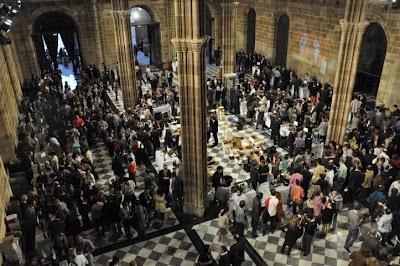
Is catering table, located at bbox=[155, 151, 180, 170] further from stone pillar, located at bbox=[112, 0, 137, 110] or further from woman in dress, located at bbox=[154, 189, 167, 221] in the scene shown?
stone pillar, located at bbox=[112, 0, 137, 110]

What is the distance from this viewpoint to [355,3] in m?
10.6

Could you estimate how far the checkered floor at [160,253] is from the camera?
332 inches

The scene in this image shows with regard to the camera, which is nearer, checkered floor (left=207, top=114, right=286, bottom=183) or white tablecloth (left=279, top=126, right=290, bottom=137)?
checkered floor (left=207, top=114, right=286, bottom=183)

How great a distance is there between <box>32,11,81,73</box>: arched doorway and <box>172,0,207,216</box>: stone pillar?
1535 cm

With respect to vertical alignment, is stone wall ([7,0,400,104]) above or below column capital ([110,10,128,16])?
below

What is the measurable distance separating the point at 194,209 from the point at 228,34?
400 inches

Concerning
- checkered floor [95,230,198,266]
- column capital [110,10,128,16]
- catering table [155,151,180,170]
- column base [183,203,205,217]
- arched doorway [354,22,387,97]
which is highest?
column capital [110,10,128,16]

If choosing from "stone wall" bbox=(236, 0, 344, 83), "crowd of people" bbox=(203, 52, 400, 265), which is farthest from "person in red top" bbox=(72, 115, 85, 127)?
"stone wall" bbox=(236, 0, 344, 83)

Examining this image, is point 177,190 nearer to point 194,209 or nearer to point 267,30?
point 194,209

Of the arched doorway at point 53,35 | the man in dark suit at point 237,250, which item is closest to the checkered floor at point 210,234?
the man in dark suit at point 237,250

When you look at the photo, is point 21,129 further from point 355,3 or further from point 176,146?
point 355,3

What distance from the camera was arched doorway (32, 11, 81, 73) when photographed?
2107 centimetres

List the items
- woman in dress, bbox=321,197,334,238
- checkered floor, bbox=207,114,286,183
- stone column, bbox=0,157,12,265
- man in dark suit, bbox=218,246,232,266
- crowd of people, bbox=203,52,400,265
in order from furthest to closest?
checkered floor, bbox=207,114,286,183 → stone column, bbox=0,157,12,265 → woman in dress, bbox=321,197,334,238 → crowd of people, bbox=203,52,400,265 → man in dark suit, bbox=218,246,232,266

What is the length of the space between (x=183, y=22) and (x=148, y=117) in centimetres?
616
